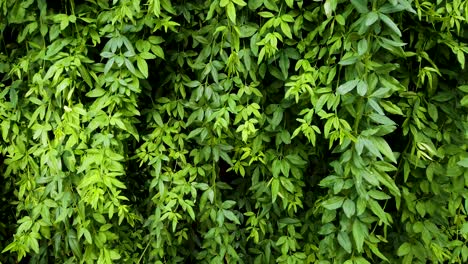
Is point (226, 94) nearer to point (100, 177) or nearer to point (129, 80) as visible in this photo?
point (129, 80)

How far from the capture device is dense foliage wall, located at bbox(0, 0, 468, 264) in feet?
5.93

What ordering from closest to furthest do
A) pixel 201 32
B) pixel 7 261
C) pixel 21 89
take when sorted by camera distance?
pixel 201 32 → pixel 21 89 → pixel 7 261

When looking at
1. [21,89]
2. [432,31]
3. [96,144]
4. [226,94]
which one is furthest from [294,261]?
[21,89]

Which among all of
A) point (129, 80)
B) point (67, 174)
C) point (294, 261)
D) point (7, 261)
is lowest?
point (7, 261)

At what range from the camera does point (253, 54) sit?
192 centimetres

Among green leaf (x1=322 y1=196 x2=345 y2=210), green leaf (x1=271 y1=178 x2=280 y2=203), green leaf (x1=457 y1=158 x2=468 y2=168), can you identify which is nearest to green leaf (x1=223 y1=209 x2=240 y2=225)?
green leaf (x1=271 y1=178 x2=280 y2=203)

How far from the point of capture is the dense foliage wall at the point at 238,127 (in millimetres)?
1808

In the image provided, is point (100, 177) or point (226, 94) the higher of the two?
point (226, 94)

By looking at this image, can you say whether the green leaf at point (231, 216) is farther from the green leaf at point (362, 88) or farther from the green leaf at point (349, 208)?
the green leaf at point (362, 88)

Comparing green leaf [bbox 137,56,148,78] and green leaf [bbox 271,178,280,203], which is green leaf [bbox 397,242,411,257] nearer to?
green leaf [bbox 271,178,280,203]

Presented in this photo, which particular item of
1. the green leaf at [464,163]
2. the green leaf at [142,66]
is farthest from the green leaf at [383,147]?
the green leaf at [142,66]

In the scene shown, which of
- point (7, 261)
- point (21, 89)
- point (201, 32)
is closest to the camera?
point (201, 32)

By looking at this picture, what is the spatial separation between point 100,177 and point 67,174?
0.72ft

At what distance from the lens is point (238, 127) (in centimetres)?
191
